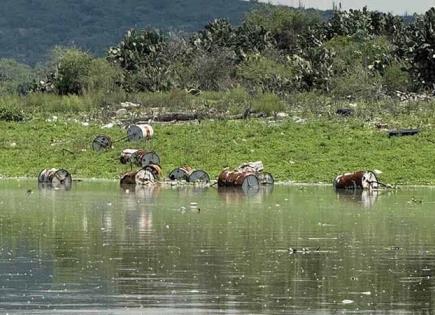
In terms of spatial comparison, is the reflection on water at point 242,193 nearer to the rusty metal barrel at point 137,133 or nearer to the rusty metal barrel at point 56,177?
the rusty metal barrel at point 56,177

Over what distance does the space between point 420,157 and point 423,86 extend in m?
27.0

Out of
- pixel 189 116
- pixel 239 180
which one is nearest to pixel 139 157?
pixel 239 180

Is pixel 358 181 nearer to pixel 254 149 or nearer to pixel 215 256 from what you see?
pixel 254 149

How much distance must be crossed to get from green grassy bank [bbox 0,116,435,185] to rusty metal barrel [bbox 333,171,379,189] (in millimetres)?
3704

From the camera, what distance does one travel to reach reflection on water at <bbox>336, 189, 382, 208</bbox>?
42.4 metres

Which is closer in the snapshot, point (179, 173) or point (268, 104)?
point (179, 173)

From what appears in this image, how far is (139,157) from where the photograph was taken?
59.0m

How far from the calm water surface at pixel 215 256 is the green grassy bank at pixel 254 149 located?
49.7 ft

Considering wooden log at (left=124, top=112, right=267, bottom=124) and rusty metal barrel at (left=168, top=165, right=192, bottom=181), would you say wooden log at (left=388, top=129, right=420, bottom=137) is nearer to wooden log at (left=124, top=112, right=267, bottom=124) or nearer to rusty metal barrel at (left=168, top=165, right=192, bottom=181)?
wooden log at (left=124, top=112, right=267, bottom=124)

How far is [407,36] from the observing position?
9738cm

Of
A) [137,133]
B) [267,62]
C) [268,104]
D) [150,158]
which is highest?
[267,62]

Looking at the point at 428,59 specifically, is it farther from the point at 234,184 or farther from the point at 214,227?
the point at 214,227

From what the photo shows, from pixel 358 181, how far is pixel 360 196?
4380 millimetres

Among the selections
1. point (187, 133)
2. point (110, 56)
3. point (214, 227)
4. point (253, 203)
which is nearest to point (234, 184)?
point (253, 203)
